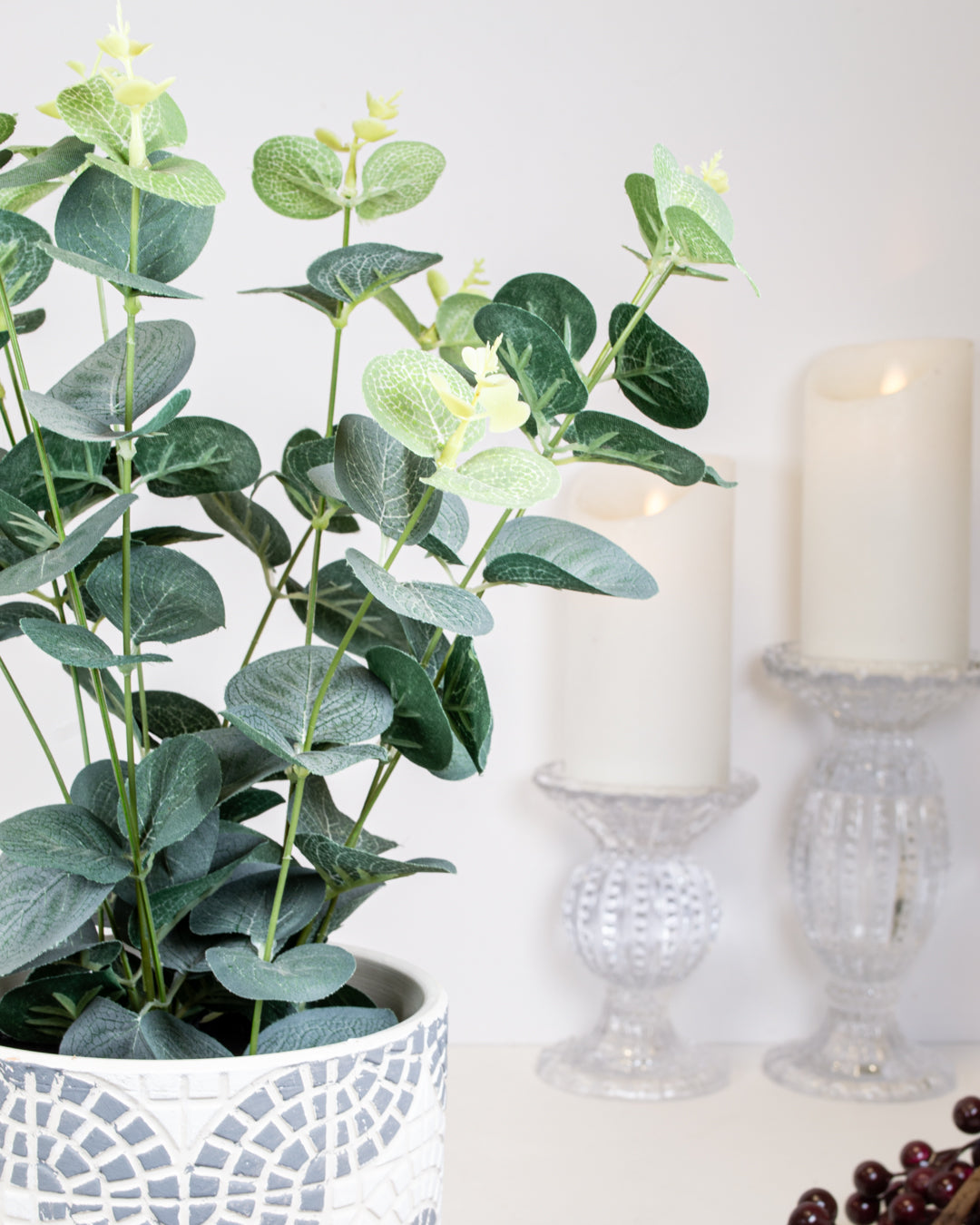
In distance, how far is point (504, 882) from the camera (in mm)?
724

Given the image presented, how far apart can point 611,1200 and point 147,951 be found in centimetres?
30

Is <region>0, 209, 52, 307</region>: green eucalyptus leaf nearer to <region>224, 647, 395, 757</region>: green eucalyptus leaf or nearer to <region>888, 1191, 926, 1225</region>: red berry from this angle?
<region>224, 647, 395, 757</region>: green eucalyptus leaf

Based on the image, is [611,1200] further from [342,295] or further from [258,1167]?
[342,295]

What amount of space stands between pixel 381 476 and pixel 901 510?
1.45 feet

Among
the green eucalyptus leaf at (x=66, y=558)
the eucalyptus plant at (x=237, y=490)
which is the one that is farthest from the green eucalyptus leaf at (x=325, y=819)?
the green eucalyptus leaf at (x=66, y=558)

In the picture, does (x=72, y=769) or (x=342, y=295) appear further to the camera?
(x=72, y=769)

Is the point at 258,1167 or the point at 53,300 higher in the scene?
the point at 53,300

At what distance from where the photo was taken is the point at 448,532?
327mm

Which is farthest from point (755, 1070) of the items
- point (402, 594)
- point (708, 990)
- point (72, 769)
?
point (402, 594)

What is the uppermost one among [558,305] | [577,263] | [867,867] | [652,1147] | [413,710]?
[577,263]

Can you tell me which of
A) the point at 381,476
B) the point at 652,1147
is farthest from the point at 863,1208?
the point at 381,476

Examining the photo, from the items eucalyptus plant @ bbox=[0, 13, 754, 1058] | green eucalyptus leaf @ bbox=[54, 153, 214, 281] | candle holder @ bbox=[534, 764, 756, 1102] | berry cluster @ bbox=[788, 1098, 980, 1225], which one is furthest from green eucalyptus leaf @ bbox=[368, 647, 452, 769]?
candle holder @ bbox=[534, 764, 756, 1102]

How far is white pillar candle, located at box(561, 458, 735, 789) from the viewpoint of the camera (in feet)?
2.10

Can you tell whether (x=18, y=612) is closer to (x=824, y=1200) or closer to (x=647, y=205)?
(x=647, y=205)
